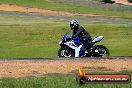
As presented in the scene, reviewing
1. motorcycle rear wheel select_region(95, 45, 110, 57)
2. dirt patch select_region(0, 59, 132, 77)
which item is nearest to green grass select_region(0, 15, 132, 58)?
motorcycle rear wheel select_region(95, 45, 110, 57)

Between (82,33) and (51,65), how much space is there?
3.71 m

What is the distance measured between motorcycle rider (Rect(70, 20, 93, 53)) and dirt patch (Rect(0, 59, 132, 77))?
6.52 feet

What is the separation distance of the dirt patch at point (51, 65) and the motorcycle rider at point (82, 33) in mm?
1986

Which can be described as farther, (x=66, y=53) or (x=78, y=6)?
(x=78, y=6)

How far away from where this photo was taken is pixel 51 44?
35312 mm

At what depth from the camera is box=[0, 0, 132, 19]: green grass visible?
7738 cm

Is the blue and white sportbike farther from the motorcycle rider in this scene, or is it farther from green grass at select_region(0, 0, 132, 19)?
green grass at select_region(0, 0, 132, 19)

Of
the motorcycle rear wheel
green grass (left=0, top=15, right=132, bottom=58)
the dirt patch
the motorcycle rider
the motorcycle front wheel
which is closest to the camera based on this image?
the dirt patch

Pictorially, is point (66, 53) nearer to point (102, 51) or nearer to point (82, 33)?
point (82, 33)

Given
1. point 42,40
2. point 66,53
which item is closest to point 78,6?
point 42,40

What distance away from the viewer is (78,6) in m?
83.6

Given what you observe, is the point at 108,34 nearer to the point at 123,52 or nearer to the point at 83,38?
the point at 123,52

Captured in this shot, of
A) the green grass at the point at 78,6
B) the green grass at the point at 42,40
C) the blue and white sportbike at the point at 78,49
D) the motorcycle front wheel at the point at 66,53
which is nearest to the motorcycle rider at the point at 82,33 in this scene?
the blue and white sportbike at the point at 78,49

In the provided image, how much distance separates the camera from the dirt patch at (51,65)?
699 inches
